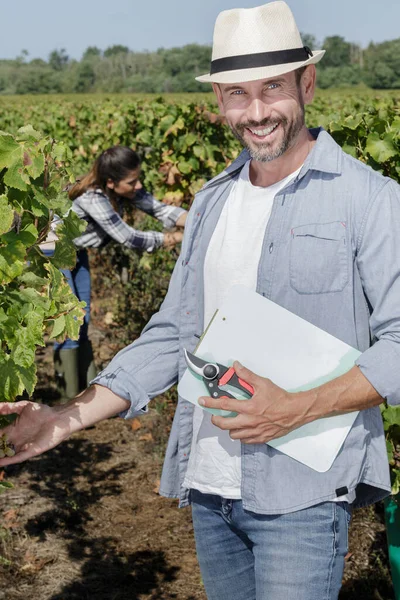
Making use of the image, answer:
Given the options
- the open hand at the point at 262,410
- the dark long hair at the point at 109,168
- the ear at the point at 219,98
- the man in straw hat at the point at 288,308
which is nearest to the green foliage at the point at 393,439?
the man in straw hat at the point at 288,308

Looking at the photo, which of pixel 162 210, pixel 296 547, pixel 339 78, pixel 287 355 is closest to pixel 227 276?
pixel 287 355

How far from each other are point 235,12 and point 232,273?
67 centimetres

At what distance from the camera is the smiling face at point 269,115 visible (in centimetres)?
208

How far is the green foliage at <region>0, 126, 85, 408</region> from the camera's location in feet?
6.12

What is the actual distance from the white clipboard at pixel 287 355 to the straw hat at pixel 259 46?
0.54m

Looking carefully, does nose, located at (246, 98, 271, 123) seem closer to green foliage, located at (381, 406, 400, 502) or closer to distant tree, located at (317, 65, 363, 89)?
green foliage, located at (381, 406, 400, 502)

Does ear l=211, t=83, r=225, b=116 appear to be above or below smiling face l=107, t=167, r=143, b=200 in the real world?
above

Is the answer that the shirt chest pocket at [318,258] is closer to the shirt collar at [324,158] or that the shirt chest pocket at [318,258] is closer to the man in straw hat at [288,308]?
the man in straw hat at [288,308]

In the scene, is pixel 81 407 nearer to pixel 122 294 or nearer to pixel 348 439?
pixel 348 439

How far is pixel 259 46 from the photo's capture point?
2.09m

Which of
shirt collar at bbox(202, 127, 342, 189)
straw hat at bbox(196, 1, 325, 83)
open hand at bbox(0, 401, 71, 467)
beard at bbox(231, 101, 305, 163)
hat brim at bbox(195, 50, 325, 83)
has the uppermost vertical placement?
straw hat at bbox(196, 1, 325, 83)

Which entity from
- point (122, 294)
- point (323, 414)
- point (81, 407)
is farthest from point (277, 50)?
point (122, 294)

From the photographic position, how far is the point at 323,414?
1.92 m

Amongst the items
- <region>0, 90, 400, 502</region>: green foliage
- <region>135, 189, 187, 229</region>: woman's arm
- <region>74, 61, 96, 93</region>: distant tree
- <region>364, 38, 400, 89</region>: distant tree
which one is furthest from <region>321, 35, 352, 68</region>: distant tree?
<region>135, 189, 187, 229</region>: woman's arm
